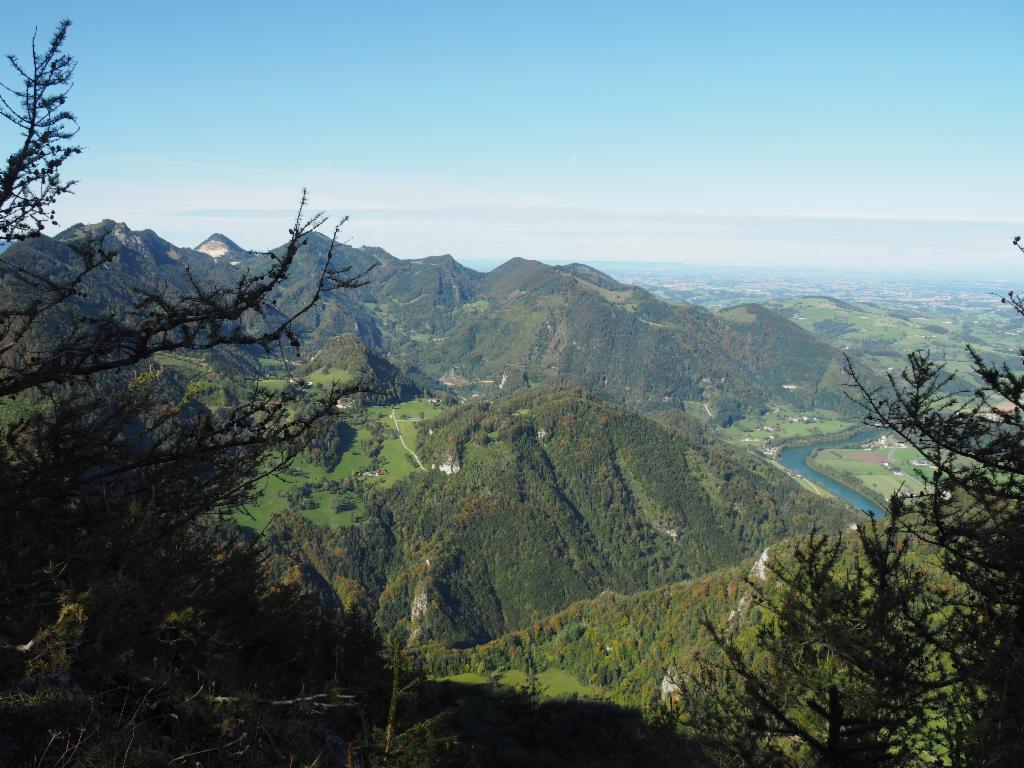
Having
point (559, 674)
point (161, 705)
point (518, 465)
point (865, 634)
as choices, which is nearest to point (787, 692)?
point (865, 634)

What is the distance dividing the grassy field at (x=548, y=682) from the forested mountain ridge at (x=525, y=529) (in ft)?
84.7

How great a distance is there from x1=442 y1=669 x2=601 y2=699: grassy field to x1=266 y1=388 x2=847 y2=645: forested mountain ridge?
2581 centimetres

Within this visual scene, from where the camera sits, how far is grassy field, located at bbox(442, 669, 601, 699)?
304ft

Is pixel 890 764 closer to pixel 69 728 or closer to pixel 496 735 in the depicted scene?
pixel 69 728

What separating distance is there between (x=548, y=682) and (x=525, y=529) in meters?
62.9

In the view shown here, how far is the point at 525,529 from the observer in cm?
16325

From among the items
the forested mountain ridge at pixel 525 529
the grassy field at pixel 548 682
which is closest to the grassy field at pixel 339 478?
the forested mountain ridge at pixel 525 529

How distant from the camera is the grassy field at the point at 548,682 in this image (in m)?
92.8

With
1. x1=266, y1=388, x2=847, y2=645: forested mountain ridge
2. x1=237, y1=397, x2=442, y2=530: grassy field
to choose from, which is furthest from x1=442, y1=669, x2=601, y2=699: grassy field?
x1=237, y1=397, x2=442, y2=530: grassy field

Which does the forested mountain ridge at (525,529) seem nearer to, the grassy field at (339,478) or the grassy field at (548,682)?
the grassy field at (339,478)

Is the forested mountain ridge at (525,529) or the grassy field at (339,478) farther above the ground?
the grassy field at (339,478)

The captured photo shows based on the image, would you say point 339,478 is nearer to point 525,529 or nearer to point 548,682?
point 525,529

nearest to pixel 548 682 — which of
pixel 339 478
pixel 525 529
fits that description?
pixel 525 529

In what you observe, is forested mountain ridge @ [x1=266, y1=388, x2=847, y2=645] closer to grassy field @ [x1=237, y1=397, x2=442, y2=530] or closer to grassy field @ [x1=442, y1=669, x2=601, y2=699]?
grassy field @ [x1=237, y1=397, x2=442, y2=530]
